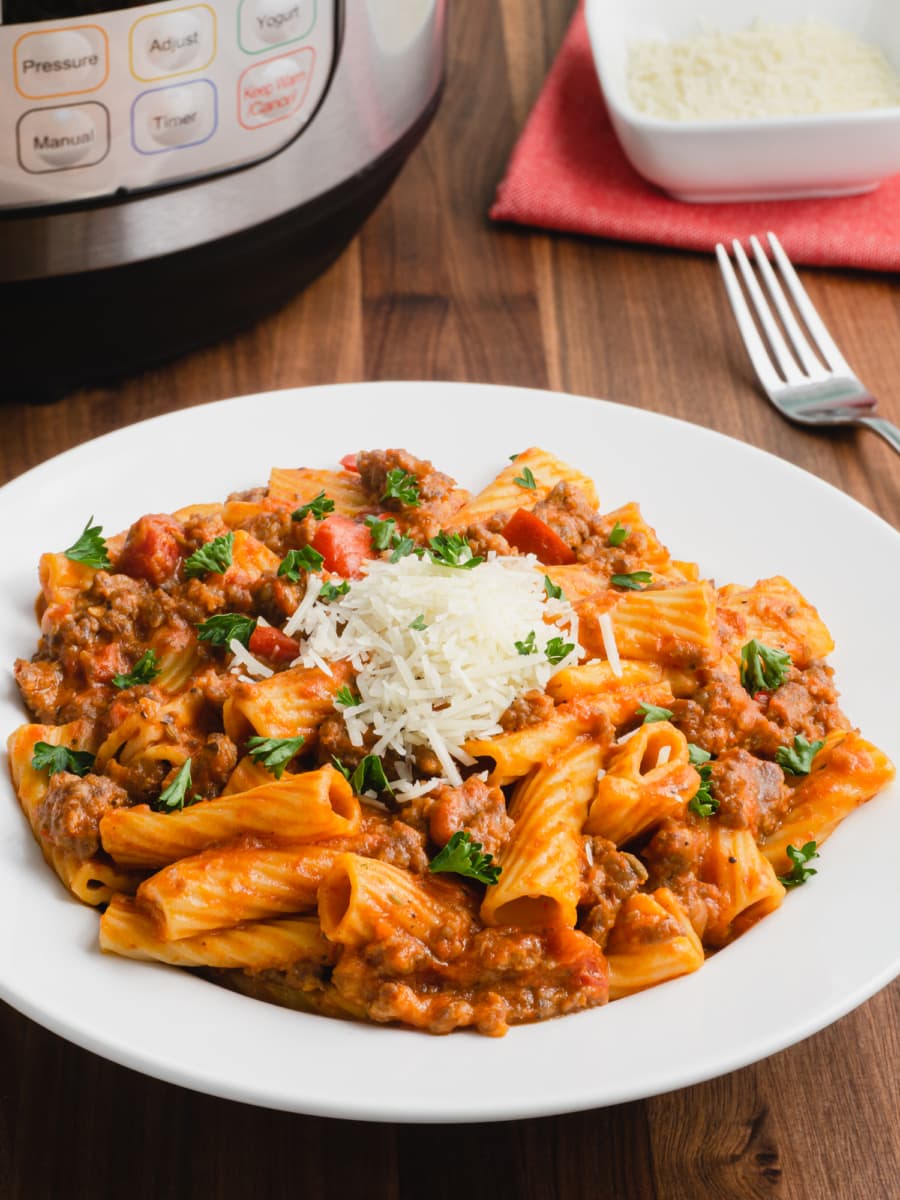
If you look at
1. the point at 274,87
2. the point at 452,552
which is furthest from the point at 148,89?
the point at 452,552

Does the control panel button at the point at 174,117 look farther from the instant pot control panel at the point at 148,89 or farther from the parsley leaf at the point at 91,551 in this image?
the parsley leaf at the point at 91,551

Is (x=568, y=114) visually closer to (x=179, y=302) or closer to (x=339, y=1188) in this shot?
(x=179, y=302)

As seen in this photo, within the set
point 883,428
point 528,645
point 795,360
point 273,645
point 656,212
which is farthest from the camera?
point 656,212

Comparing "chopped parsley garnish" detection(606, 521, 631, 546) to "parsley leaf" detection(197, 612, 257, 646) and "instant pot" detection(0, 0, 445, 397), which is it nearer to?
"parsley leaf" detection(197, 612, 257, 646)

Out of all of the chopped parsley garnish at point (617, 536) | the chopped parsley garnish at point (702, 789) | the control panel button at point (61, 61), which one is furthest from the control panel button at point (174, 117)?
the chopped parsley garnish at point (702, 789)

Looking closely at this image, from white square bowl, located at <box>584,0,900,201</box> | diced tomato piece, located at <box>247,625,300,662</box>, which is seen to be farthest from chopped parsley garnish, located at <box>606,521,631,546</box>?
white square bowl, located at <box>584,0,900,201</box>

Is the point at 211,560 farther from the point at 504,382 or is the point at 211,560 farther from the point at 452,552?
the point at 504,382

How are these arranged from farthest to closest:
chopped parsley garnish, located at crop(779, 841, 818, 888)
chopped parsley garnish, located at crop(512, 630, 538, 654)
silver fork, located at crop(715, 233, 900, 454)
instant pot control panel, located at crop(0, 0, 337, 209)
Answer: silver fork, located at crop(715, 233, 900, 454) < instant pot control panel, located at crop(0, 0, 337, 209) < chopped parsley garnish, located at crop(512, 630, 538, 654) < chopped parsley garnish, located at crop(779, 841, 818, 888)
